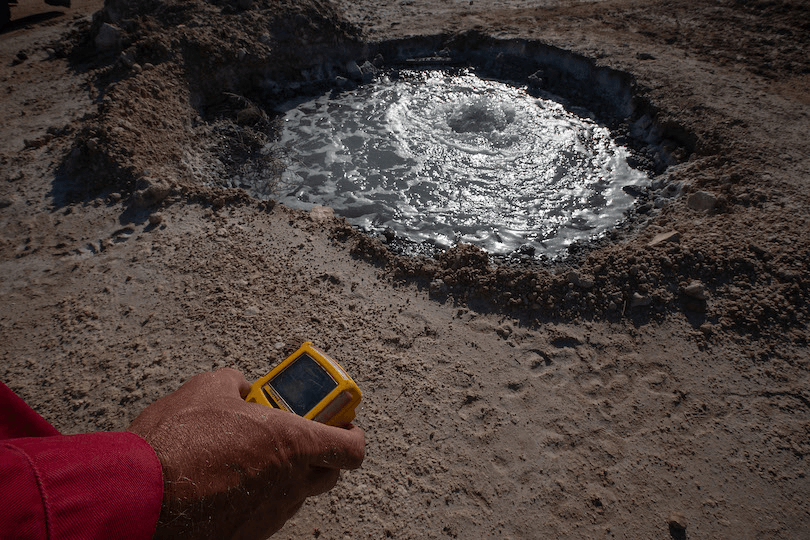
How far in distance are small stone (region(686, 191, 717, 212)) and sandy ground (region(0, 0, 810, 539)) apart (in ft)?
0.18

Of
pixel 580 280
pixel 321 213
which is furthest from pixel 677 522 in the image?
pixel 321 213

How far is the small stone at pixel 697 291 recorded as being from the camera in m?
3.82

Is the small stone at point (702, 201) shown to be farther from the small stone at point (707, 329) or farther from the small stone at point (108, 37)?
the small stone at point (108, 37)

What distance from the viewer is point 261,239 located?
446 cm

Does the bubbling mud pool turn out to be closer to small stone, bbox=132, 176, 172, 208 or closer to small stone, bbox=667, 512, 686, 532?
small stone, bbox=132, 176, 172, 208

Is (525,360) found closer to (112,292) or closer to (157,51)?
(112,292)

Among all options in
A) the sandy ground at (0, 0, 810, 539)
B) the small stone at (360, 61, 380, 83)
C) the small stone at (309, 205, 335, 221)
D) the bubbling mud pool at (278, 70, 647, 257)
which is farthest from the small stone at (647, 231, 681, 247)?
the small stone at (360, 61, 380, 83)

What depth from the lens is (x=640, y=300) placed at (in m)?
3.83

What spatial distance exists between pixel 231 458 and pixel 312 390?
60 centimetres

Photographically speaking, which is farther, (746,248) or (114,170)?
(114,170)

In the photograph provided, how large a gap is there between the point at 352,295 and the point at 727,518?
3.12 m

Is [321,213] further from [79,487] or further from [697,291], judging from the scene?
[79,487]

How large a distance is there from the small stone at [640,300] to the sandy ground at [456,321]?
6 centimetres

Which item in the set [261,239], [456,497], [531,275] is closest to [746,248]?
[531,275]
